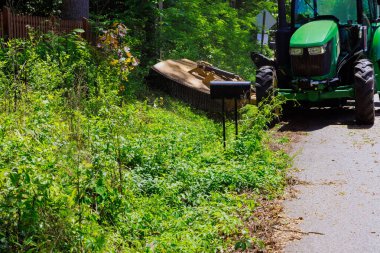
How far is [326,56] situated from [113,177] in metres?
7.92

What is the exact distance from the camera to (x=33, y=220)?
5043mm

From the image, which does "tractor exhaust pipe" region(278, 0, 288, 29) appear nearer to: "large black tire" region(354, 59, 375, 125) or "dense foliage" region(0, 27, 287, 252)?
"large black tire" region(354, 59, 375, 125)

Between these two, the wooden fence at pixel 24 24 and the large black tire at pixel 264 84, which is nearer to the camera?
the wooden fence at pixel 24 24

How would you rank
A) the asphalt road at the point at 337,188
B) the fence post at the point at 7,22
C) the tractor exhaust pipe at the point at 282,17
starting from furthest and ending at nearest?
the tractor exhaust pipe at the point at 282,17 → the fence post at the point at 7,22 → the asphalt road at the point at 337,188

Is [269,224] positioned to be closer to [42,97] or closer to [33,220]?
[33,220]

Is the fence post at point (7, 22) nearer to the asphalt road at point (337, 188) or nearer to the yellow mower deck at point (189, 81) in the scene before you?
the yellow mower deck at point (189, 81)

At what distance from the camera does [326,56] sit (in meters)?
13.7

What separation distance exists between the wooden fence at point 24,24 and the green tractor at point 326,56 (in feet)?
13.6

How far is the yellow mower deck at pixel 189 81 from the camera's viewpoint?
1480 centimetres

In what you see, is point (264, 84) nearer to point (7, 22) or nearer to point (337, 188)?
point (7, 22)

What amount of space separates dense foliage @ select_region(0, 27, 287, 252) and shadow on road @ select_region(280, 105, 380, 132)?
104 inches

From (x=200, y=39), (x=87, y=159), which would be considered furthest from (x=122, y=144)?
(x=200, y=39)

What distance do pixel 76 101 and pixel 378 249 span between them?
17.2 feet

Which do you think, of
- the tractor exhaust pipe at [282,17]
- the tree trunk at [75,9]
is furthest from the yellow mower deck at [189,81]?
the tree trunk at [75,9]
